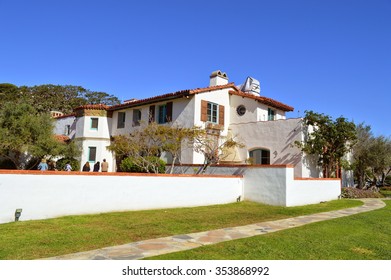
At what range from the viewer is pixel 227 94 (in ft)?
79.7

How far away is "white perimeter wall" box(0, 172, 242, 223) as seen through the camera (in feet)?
30.4

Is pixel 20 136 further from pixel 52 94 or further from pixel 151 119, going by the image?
pixel 52 94

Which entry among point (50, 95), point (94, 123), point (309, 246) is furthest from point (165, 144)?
point (50, 95)

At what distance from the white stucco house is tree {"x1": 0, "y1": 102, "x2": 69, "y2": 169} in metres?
6.15

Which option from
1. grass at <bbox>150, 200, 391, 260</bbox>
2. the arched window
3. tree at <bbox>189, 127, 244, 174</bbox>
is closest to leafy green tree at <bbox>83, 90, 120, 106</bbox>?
tree at <bbox>189, 127, 244, 174</bbox>

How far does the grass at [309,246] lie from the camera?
6105 millimetres

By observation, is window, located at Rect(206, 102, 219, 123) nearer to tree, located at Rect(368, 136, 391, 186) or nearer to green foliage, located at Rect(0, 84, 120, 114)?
tree, located at Rect(368, 136, 391, 186)

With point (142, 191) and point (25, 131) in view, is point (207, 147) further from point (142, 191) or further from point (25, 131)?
point (25, 131)

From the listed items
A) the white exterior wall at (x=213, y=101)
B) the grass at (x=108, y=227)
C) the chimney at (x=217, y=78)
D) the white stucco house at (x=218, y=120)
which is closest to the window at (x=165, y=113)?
the white stucco house at (x=218, y=120)

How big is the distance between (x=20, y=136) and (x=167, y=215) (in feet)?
42.1

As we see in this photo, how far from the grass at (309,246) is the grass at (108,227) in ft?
6.00

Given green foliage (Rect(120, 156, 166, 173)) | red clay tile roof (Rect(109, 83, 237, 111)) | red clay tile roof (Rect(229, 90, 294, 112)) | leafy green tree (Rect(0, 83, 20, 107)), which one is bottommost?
green foliage (Rect(120, 156, 166, 173))
